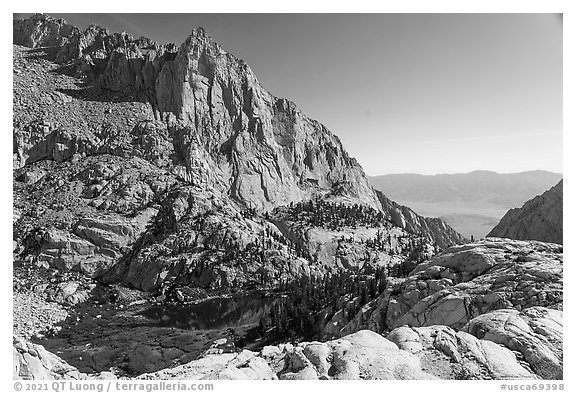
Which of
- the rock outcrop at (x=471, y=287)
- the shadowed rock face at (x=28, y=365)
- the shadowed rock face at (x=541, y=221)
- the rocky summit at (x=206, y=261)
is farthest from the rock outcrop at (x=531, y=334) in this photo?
the shadowed rock face at (x=541, y=221)

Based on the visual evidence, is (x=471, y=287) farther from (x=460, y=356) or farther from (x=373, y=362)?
(x=373, y=362)

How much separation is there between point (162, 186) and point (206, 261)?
44.1 meters

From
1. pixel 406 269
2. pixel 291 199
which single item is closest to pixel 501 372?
pixel 406 269

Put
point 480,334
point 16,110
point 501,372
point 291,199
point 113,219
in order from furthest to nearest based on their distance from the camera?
point 291,199 → point 16,110 → point 113,219 → point 480,334 → point 501,372

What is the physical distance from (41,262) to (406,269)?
108082 mm

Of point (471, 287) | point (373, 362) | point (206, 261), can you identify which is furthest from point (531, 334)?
point (206, 261)

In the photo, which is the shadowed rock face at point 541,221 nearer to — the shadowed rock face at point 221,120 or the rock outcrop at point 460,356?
the rock outcrop at point 460,356

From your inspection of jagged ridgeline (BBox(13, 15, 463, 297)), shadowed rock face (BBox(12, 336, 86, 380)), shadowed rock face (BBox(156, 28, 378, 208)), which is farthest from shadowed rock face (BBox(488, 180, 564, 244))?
shadowed rock face (BBox(12, 336, 86, 380))

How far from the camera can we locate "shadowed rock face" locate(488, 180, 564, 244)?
105 meters

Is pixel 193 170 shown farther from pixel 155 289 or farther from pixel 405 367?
pixel 405 367

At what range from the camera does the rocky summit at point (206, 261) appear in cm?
2070

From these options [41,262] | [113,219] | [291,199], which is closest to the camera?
[41,262]

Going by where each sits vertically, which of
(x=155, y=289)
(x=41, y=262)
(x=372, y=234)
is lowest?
(x=155, y=289)

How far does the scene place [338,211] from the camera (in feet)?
579
